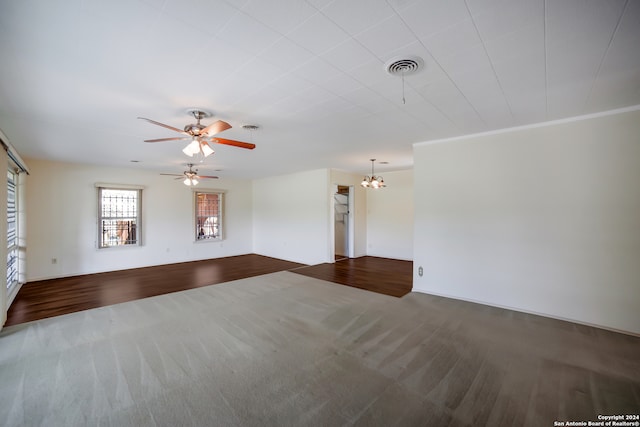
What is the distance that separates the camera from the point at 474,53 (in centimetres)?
194

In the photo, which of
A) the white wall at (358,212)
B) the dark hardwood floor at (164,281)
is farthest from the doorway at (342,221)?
the dark hardwood floor at (164,281)

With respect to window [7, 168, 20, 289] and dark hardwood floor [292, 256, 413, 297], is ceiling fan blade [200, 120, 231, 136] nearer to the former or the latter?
dark hardwood floor [292, 256, 413, 297]

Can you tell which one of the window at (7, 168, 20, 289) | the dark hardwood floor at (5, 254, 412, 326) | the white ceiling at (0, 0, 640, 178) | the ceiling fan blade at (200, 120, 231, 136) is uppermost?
the white ceiling at (0, 0, 640, 178)

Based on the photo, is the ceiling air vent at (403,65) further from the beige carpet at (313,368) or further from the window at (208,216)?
the window at (208,216)

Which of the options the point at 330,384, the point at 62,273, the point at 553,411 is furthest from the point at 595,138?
the point at 62,273

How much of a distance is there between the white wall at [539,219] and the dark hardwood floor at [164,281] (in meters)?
1.34

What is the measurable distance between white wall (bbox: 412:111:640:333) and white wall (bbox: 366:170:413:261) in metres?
3.15

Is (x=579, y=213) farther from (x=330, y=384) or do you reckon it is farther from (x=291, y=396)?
(x=291, y=396)

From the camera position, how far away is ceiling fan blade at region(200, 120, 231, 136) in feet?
8.31

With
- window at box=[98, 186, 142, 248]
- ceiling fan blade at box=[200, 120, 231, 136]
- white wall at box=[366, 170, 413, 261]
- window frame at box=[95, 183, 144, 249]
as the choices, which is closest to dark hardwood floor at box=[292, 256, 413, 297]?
white wall at box=[366, 170, 413, 261]

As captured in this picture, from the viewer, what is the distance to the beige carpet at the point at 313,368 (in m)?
1.82

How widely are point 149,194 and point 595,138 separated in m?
9.00

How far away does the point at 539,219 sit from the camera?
3473 mm

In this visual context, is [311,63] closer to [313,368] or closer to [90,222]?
[313,368]
